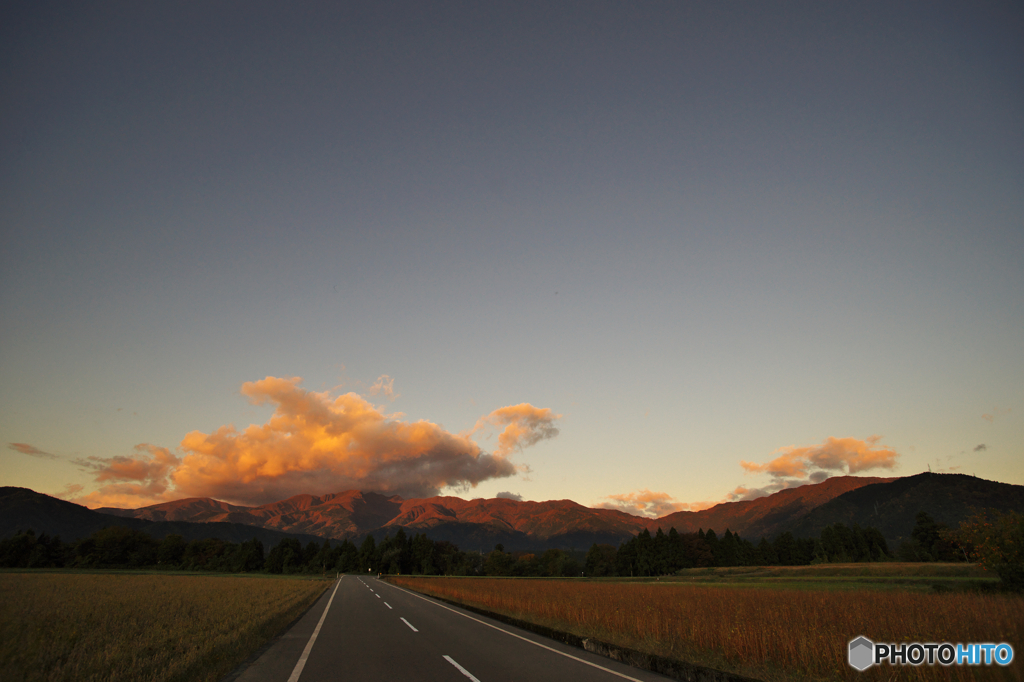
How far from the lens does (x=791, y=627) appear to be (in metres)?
9.55

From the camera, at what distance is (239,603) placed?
22.3 metres

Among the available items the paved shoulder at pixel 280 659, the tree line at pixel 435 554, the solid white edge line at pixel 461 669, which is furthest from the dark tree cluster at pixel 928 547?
the paved shoulder at pixel 280 659

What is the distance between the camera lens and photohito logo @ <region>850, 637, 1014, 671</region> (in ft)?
23.2

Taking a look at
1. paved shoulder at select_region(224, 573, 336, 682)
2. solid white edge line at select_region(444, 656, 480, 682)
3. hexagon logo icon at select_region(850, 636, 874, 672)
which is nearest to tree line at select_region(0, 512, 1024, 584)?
paved shoulder at select_region(224, 573, 336, 682)

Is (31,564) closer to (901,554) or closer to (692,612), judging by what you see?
(692,612)

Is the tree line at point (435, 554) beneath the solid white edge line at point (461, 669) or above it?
beneath

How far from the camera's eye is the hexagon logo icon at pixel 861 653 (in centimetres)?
765

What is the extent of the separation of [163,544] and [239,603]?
152 metres

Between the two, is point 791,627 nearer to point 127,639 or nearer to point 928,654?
point 928,654

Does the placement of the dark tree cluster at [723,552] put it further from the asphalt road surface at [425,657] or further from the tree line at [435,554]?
the asphalt road surface at [425,657]

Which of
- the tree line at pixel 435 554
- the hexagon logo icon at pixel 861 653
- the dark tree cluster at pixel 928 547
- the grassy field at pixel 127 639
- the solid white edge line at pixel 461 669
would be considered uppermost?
the hexagon logo icon at pixel 861 653

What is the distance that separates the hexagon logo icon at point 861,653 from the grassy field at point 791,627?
13 cm

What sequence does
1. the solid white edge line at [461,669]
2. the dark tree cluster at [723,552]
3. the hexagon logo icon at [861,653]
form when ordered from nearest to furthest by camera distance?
the hexagon logo icon at [861,653] < the solid white edge line at [461,669] < the dark tree cluster at [723,552]

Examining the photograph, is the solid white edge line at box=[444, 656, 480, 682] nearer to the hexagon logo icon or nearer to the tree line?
the hexagon logo icon
